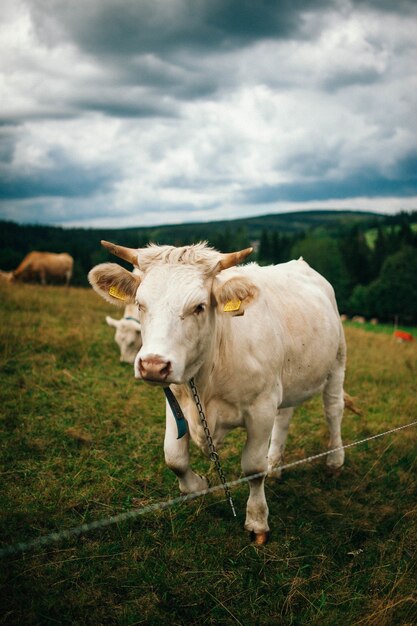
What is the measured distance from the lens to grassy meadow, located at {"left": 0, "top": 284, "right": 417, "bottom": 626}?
10.1 ft

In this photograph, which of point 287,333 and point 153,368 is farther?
point 287,333

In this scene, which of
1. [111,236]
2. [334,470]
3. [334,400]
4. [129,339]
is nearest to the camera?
[334,470]

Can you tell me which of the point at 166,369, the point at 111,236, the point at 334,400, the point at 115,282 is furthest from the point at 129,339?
the point at 111,236

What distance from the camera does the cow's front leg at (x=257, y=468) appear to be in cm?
378

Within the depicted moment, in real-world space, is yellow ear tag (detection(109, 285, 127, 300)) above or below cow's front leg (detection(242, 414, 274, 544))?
above

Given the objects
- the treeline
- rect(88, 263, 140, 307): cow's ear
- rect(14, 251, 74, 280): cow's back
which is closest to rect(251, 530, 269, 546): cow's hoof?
rect(88, 263, 140, 307): cow's ear

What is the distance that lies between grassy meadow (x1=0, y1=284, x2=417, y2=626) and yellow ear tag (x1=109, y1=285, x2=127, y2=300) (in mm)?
1877

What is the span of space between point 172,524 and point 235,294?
1.99 metres

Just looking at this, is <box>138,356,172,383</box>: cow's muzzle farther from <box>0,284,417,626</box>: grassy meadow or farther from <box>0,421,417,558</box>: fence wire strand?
<box>0,284,417,626</box>: grassy meadow

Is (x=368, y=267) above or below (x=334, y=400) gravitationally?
below

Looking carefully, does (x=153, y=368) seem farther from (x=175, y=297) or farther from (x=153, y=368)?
(x=175, y=297)

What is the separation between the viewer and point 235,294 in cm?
329

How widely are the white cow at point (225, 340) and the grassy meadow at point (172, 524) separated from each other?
0.46m

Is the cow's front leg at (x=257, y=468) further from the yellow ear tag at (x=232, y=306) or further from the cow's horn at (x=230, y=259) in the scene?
the cow's horn at (x=230, y=259)
